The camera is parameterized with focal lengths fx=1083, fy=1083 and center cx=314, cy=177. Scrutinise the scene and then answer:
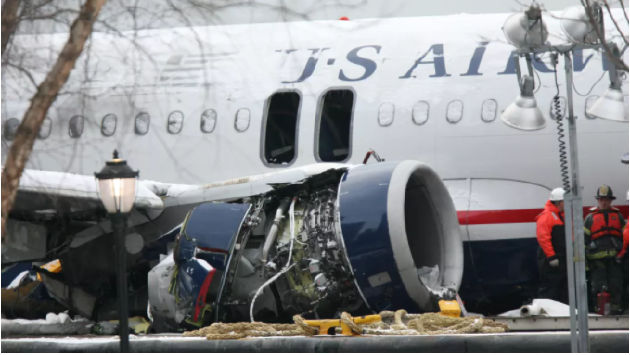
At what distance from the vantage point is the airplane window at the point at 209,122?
13.7 meters

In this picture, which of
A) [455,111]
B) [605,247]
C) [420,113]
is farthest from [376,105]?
[605,247]

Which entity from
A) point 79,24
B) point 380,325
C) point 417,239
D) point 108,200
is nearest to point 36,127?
point 79,24

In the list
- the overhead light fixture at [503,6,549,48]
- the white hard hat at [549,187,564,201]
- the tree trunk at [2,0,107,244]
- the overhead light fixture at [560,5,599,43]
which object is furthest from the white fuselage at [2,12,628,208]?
the tree trunk at [2,0,107,244]

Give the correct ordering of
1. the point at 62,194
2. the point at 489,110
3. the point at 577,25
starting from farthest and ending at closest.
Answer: the point at 489,110, the point at 62,194, the point at 577,25

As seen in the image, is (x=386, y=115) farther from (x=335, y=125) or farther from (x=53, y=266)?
(x=53, y=266)

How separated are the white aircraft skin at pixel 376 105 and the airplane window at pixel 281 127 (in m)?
0.13

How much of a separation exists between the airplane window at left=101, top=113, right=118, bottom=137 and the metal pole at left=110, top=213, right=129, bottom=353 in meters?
4.48

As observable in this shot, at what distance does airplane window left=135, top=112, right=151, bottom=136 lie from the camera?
1391 cm

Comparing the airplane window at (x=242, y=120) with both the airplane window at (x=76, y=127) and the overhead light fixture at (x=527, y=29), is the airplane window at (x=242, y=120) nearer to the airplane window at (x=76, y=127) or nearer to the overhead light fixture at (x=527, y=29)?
the airplane window at (x=76, y=127)

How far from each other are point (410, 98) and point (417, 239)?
1857 mm

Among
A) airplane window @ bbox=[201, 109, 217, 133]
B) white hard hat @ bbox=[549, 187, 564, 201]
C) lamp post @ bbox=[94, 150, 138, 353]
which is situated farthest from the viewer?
airplane window @ bbox=[201, 109, 217, 133]

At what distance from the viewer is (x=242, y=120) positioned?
13.5 m

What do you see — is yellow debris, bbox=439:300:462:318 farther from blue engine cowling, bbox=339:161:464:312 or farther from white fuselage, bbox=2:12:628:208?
white fuselage, bbox=2:12:628:208

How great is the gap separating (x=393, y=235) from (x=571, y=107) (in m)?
2.74
